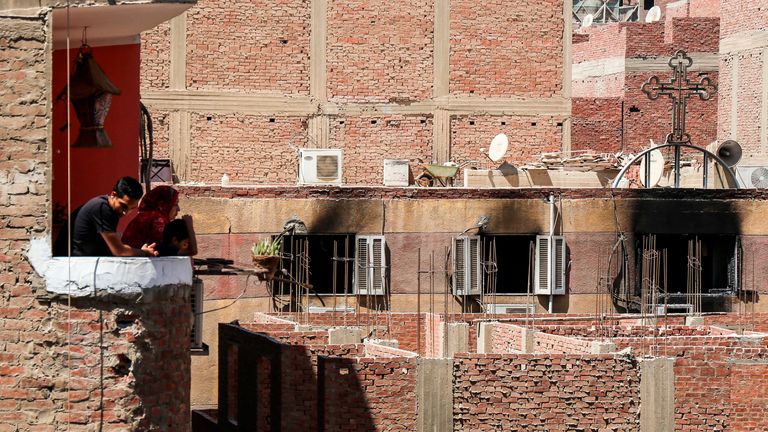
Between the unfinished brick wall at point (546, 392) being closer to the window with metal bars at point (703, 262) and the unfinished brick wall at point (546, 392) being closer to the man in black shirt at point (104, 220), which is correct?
the man in black shirt at point (104, 220)

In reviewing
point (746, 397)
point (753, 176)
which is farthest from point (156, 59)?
point (746, 397)

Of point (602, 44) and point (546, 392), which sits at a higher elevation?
point (602, 44)

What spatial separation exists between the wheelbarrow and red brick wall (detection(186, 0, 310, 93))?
366 cm

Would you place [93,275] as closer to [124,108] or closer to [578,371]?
[124,108]

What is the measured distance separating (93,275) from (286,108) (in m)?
22.3

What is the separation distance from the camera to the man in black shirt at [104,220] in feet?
38.5

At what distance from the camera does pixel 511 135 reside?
3488 cm

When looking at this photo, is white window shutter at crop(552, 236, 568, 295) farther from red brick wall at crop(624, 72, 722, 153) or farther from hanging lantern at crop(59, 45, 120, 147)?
red brick wall at crop(624, 72, 722, 153)

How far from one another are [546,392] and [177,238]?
24.9 ft

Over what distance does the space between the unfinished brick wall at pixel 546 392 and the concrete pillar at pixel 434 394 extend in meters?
0.12

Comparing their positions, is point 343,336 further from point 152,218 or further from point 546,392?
point 152,218

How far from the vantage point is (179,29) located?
108 ft

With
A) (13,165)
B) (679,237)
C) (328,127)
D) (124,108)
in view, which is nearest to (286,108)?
(328,127)

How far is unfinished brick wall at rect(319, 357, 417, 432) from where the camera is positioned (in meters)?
19.1
